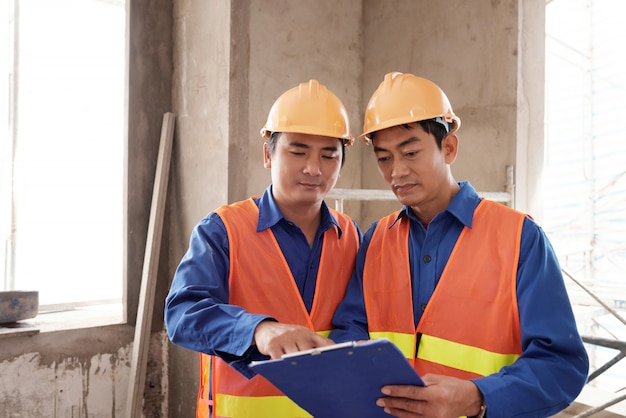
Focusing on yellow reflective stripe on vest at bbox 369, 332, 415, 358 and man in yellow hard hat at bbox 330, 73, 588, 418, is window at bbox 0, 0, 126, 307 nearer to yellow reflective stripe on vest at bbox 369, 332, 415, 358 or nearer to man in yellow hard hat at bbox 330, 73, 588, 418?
man in yellow hard hat at bbox 330, 73, 588, 418

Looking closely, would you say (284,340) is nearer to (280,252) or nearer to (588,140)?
(280,252)

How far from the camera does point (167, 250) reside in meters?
4.32

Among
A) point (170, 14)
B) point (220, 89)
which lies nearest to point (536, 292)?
point (220, 89)

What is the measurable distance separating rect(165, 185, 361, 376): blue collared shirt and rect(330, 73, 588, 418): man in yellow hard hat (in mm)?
247

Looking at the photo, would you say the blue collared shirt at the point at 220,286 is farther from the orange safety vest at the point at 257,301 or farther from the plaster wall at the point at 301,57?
the plaster wall at the point at 301,57

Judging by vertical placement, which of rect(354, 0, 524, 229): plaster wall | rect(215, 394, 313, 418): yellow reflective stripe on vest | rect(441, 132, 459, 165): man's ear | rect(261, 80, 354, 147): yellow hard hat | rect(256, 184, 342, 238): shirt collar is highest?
rect(354, 0, 524, 229): plaster wall

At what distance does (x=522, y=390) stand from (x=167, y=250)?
11.0ft

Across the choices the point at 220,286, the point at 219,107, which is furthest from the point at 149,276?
the point at 220,286

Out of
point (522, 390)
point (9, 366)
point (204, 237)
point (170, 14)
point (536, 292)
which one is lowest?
point (9, 366)

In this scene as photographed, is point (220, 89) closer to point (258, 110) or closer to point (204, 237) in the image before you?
point (258, 110)

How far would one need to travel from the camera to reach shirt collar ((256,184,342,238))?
2.23 meters

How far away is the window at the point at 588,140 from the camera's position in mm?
10023

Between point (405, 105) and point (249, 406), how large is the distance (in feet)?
4.40

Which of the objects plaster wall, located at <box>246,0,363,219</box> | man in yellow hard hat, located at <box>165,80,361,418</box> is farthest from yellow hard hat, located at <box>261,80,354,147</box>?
plaster wall, located at <box>246,0,363,219</box>
